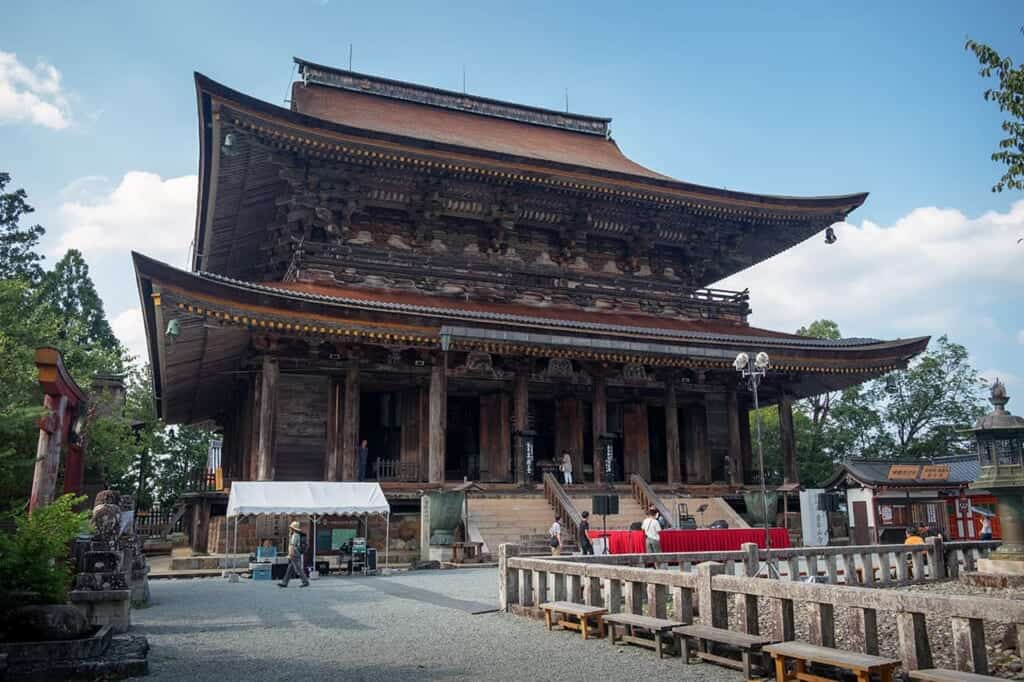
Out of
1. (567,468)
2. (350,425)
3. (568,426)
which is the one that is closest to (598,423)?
(567,468)

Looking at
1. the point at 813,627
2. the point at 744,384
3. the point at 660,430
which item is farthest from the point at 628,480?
the point at 813,627

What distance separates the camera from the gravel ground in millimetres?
7062

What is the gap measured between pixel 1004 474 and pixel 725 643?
966 centimetres

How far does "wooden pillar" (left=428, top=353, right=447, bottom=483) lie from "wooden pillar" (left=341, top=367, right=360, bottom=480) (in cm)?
204

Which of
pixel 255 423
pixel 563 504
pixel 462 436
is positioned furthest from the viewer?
pixel 462 436

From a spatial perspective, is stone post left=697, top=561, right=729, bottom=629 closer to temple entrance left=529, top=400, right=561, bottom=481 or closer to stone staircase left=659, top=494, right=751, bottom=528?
stone staircase left=659, top=494, right=751, bottom=528

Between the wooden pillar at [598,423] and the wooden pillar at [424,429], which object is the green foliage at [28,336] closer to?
the wooden pillar at [424,429]

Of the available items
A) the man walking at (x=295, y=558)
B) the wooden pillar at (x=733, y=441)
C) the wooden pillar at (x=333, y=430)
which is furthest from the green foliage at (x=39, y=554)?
the wooden pillar at (x=733, y=441)

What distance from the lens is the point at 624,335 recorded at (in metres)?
21.4

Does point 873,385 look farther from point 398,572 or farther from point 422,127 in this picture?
point 398,572

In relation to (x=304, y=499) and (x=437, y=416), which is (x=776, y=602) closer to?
(x=304, y=499)

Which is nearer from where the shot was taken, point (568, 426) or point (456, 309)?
point (456, 309)

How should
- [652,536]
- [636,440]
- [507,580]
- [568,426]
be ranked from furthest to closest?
[636,440] < [568,426] < [652,536] < [507,580]

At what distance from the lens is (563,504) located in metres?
19.5
